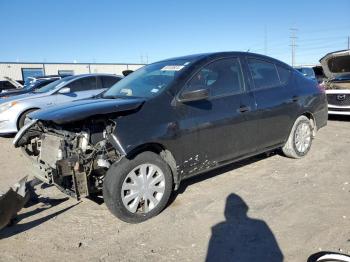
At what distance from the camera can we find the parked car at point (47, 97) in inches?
334

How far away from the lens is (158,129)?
380cm

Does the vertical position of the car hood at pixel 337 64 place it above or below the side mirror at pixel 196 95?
above

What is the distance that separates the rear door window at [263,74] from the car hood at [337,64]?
16.3ft

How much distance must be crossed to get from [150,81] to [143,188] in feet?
4.76

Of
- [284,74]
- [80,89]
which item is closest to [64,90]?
[80,89]

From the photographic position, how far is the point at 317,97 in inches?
239

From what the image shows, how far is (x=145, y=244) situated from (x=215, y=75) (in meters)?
2.27

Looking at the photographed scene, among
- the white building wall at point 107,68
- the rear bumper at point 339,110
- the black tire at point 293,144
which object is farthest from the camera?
the white building wall at point 107,68

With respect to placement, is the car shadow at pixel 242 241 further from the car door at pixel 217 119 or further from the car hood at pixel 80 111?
the car hood at pixel 80 111

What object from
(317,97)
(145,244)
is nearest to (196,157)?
(145,244)

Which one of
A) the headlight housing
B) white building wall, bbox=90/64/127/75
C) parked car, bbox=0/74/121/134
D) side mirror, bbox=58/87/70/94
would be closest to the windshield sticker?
parked car, bbox=0/74/121/134

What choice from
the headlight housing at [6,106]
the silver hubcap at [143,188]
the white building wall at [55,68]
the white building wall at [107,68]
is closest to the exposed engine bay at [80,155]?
the silver hubcap at [143,188]

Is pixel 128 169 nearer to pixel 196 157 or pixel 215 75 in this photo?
pixel 196 157

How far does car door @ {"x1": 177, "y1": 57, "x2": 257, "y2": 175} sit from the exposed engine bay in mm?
851
